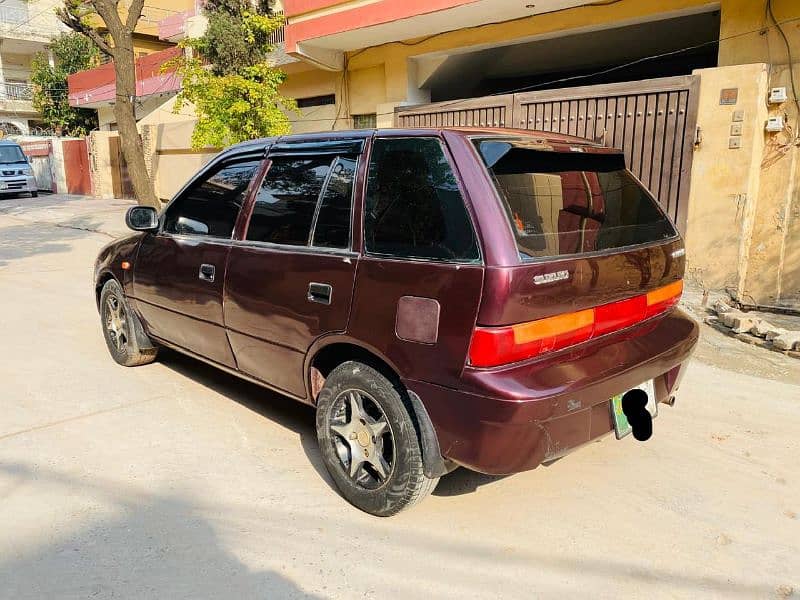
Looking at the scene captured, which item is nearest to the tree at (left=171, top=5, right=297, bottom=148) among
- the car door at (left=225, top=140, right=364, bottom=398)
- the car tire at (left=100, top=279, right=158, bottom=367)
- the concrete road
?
the car tire at (left=100, top=279, right=158, bottom=367)

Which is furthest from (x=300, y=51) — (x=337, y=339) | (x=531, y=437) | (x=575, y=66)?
(x=531, y=437)

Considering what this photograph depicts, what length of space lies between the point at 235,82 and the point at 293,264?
28.5 ft

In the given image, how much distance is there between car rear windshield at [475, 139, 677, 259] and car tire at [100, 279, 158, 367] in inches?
131

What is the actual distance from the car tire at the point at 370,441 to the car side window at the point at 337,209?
624 mm

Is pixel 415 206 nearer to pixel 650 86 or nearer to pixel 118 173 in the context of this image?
pixel 650 86

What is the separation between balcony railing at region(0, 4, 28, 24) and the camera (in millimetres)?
37875

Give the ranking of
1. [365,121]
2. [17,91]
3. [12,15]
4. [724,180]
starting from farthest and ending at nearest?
[17,91], [12,15], [365,121], [724,180]

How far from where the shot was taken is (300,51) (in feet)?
37.4

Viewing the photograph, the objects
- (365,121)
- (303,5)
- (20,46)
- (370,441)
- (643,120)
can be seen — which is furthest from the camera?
(20,46)

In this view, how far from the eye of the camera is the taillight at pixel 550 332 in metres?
2.46

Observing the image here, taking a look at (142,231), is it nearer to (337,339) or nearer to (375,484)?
(337,339)

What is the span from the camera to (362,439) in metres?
3.01

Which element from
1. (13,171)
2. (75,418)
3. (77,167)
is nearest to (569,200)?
(75,418)

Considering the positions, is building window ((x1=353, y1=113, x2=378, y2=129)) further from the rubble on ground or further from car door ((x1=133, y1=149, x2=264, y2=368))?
car door ((x1=133, y1=149, x2=264, y2=368))
